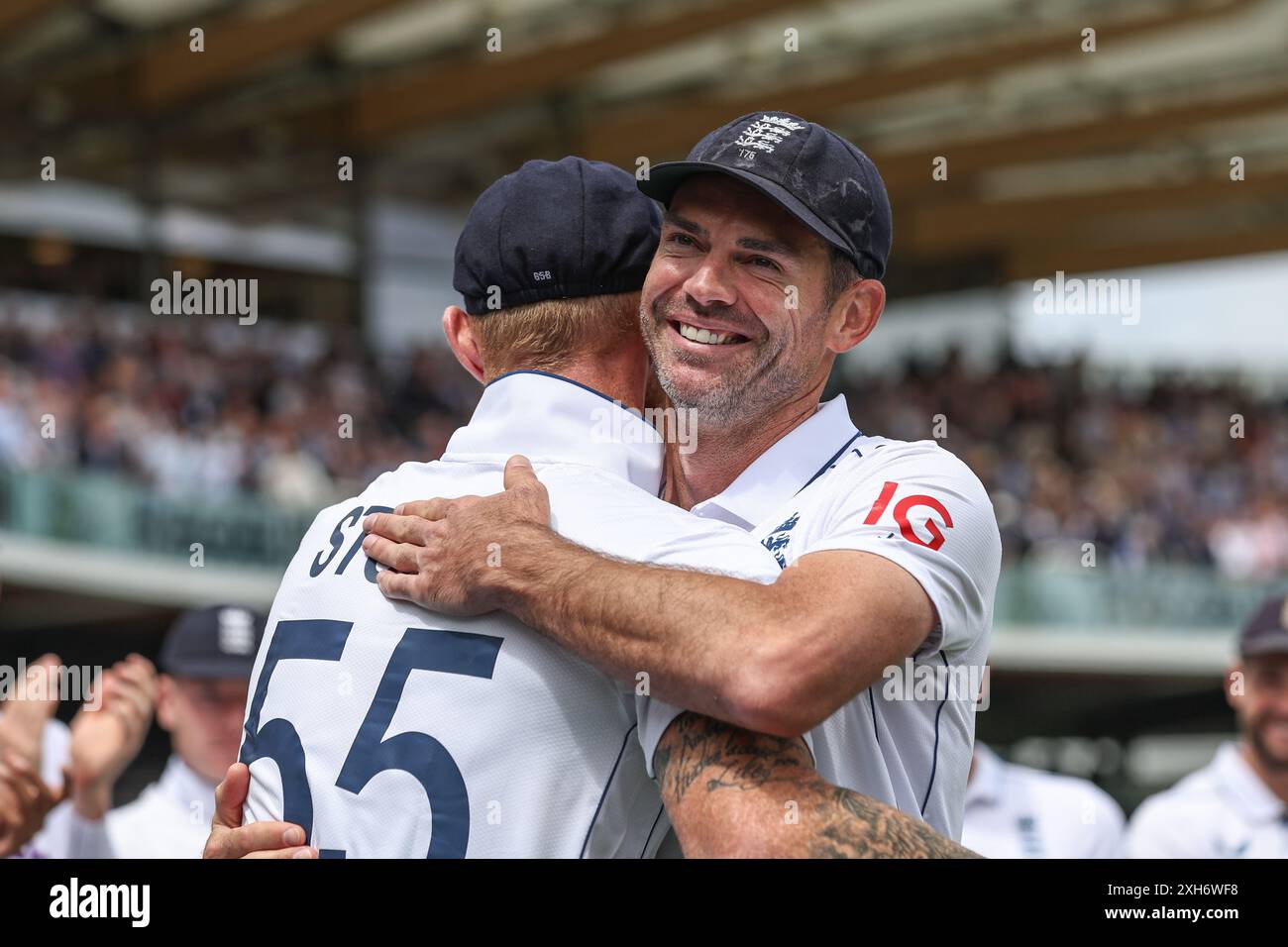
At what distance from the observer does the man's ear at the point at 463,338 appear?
2.33m

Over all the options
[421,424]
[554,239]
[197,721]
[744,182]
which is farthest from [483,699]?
[421,424]

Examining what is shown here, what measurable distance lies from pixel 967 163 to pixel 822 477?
18.8 meters

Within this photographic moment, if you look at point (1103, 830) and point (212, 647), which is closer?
point (212, 647)

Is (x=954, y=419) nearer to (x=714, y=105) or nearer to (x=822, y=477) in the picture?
(x=714, y=105)

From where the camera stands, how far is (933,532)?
6.49 ft

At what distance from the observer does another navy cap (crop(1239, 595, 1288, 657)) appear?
4.69 m

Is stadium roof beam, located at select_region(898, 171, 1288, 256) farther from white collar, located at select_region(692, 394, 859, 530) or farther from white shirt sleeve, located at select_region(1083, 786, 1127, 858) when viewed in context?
white collar, located at select_region(692, 394, 859, 530)

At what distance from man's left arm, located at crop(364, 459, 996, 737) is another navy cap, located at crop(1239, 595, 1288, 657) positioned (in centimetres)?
311

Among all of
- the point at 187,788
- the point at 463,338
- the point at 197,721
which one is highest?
the point at 463,338

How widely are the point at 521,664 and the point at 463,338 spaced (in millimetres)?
656

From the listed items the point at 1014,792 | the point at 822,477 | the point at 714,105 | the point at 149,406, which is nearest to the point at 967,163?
the point at 714,105

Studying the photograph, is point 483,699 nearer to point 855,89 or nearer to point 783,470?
point 783,470

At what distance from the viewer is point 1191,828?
4918mm
